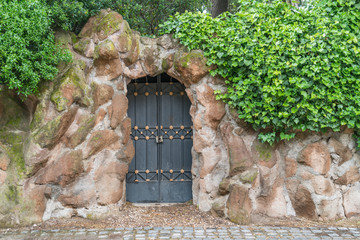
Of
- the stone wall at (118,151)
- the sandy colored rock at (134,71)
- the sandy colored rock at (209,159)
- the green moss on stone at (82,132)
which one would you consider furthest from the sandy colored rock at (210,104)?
the green moss on stone at (82,132)

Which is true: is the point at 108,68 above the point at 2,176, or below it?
above

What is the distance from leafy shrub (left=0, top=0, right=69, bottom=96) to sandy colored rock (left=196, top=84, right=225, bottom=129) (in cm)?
221

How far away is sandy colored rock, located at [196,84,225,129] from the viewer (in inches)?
219

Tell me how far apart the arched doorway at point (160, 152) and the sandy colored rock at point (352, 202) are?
265cm

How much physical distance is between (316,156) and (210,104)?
6.12 feet

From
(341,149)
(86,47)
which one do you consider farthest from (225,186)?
(86,47)

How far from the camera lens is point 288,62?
504 centimetres

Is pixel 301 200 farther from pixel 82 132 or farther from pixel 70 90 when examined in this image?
pixel 70 90

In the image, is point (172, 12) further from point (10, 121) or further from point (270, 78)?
point (10, 121)

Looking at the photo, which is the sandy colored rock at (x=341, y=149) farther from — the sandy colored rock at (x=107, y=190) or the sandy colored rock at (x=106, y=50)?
the sandy colored rock at (x=106, y=50)

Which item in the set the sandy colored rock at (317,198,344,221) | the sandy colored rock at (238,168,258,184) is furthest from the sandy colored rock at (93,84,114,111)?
the sandy colored rock at (317,198,344,221)

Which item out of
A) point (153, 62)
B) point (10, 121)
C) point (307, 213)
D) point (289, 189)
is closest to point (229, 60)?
point (153, 62)

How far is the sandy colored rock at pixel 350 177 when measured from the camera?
545 cm

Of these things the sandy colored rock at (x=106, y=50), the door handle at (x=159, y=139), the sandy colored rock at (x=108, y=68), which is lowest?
the door handle at (x=159, y=139)
